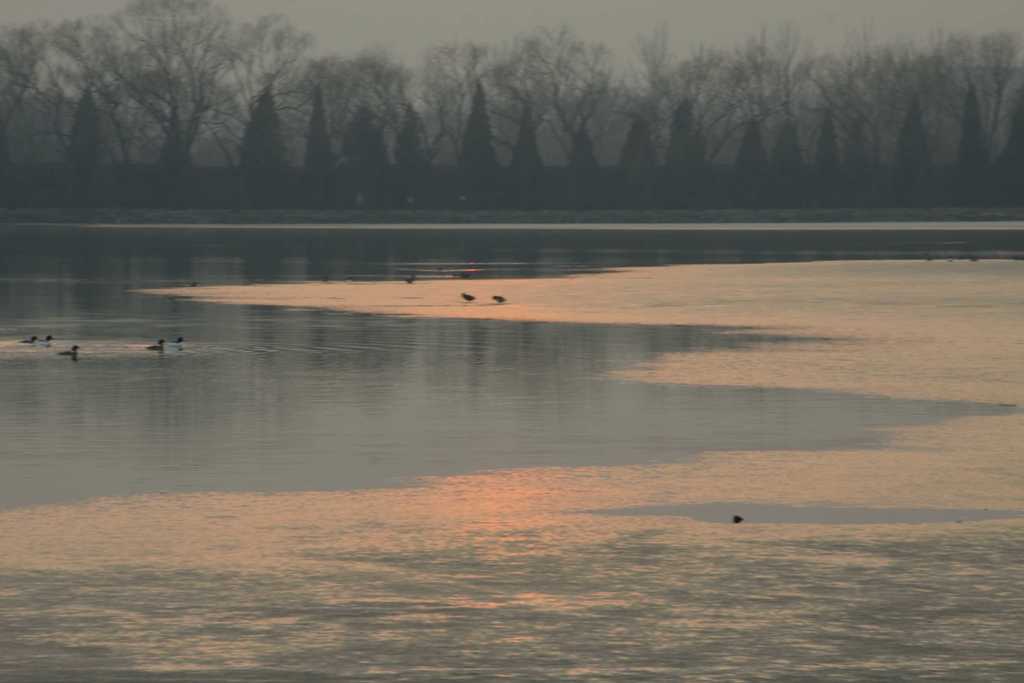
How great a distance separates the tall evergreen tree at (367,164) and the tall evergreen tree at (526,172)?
887 centimetres

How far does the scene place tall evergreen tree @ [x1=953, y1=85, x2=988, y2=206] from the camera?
123m

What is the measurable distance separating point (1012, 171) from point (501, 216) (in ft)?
109

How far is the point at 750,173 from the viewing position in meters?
125

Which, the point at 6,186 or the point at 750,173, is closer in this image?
the point at 750,173

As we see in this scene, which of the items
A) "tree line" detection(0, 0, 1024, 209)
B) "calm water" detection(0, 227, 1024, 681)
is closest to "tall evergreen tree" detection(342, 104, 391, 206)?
"tree line" detection(0, 0, 1024, 209)

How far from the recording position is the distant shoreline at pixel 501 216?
12169cm

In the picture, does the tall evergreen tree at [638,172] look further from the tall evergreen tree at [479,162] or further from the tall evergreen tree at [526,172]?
the tall evergreen tree at [479,162]

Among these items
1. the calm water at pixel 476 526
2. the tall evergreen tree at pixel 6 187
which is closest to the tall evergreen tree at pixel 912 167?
the tall evergreen tree at pixel 6 187

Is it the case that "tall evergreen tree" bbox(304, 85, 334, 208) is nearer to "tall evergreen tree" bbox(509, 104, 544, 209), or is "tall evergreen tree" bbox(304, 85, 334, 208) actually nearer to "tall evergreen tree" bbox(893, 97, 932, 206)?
"tall evergreen tree" bbox(509, 104, 544, 209)

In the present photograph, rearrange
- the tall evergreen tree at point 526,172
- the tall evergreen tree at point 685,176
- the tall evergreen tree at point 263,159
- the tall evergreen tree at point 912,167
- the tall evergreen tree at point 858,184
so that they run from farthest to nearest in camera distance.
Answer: the tall evergreen tree at point 263,159
the tall evergreen tree at point 526,172
the tall evergreen tree at point 685,176
the tall evergreen tree at point 858,184
the tall evergreen tree at point 912,167

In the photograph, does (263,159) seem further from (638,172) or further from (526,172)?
(638,172)

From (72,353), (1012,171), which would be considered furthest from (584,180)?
(72,353)

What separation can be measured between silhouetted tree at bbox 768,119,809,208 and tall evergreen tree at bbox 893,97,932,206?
6.17 m

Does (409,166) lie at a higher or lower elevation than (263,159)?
lower
